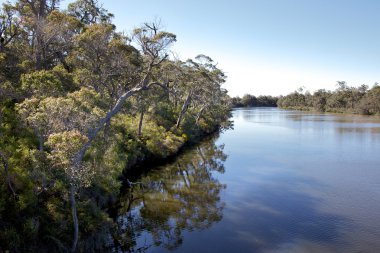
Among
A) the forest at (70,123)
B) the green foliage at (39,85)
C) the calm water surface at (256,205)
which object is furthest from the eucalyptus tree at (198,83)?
the green foliage at (39,85)

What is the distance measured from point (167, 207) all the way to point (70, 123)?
10365 millimetres

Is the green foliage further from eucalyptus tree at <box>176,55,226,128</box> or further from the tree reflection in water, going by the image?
eucalyptus tree at <box>176,55,226,128</box>

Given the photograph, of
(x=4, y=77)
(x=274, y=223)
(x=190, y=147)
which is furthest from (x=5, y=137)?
(x=190, y=147)

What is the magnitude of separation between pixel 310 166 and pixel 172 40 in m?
19.8

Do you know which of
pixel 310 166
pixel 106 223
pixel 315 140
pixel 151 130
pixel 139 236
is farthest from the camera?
pixel 315 140

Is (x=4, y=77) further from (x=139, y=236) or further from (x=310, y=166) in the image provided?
(x=310, y=166)

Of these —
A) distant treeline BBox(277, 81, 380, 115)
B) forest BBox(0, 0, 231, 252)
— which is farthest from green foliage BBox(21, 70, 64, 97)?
distant treeline BBox(277, 81, 380, 115)

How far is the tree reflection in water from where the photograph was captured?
1758cm

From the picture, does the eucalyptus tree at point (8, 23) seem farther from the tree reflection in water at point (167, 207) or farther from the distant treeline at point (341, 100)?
the distant treeline at point (341, 100)

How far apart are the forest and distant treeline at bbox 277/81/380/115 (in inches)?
3733

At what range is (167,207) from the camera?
2214cm

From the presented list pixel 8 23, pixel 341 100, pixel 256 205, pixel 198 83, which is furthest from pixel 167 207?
pixel 341 100

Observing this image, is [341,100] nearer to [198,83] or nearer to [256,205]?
[198,83]

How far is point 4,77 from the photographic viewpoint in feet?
68.1
